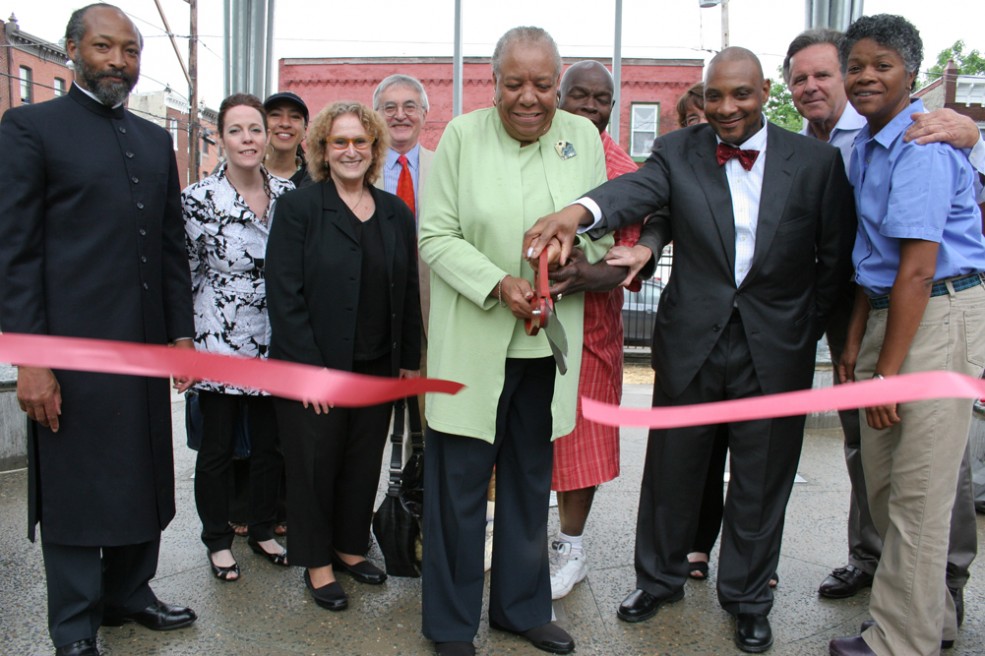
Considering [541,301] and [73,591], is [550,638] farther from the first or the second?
[73,591]

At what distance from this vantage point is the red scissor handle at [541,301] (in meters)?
2.37

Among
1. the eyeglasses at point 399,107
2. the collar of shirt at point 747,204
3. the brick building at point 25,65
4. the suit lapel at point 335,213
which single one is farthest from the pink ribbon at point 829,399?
the brick building at point 25,65

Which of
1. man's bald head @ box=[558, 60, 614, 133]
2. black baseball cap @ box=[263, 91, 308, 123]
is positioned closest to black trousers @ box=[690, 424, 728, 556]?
man's bald head @ box=[558, 60, 614, 133]

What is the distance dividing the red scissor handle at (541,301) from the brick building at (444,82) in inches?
778

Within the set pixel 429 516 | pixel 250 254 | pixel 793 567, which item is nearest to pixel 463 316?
pixel 429 516

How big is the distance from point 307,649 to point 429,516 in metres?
0.64

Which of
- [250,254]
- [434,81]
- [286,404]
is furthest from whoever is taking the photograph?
[434,81]

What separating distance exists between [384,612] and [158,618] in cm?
82

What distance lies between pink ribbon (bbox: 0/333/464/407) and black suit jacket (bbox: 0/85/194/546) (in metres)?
0.40

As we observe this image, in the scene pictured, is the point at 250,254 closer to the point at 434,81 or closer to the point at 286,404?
the point at 286,404

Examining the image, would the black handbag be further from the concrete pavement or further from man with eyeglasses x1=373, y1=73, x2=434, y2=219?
man with eyeglasses x1=373, y1=73, x2=434, y2=219

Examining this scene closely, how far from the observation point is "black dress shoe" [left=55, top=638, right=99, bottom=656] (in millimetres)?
2668

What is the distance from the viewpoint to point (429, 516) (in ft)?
9.41

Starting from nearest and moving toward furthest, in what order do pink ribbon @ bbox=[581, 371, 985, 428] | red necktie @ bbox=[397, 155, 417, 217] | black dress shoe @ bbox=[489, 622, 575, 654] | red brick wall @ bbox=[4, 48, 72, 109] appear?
pink ribbon @ bbox=[581, 371, 985, 428], black dress shoe @ bbox=[489, 622, 575, 654], red necktie @ bbox=[397, 155, 417, 217], red brick wall @ bbox=[4, 48, 72, 109]
